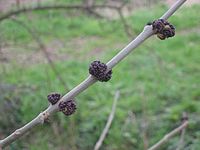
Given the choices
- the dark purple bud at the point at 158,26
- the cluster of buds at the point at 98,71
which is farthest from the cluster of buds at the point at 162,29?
the cluster of buds at the point at 98,71

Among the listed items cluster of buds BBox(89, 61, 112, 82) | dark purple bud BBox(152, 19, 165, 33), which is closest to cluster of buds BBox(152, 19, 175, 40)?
dark purple bud BBox(152, 19, 165, 33)

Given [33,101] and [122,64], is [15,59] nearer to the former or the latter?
[33,101]

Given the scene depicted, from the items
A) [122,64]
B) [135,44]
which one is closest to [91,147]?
[122,64]

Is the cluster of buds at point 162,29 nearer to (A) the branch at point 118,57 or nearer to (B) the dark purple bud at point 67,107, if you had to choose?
(A) the branch at point 118,57

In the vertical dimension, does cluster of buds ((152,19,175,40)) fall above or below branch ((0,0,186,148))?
below

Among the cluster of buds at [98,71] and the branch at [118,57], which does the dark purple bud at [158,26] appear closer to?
the branch at [118,57]

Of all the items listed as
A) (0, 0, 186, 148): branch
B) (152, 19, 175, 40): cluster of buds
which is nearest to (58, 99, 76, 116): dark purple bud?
(0, 0, 186, 148): branch

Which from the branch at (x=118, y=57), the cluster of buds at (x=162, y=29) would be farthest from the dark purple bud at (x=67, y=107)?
the cluster of buds at (x=162, y=29)

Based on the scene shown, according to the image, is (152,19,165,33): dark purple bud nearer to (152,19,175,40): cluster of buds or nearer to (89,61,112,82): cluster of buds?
(152,19,175,40): cluster of buds

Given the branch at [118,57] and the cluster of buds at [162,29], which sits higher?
the branch at [118,57]

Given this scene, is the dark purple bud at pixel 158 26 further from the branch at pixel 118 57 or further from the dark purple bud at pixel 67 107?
the dark purple bud at pixel 67 107

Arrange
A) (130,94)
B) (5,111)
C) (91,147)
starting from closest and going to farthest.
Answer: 1. (5,111)
2. (91,147)
3. (130,94)
